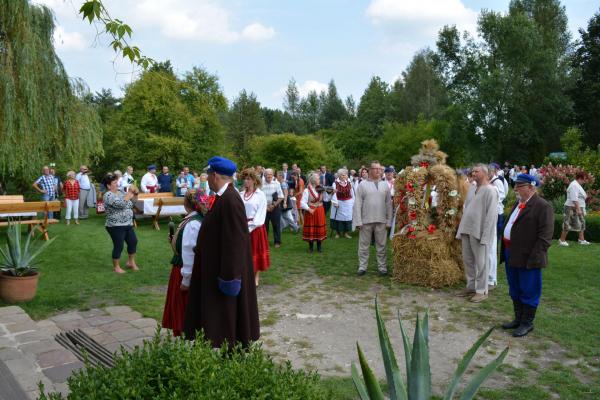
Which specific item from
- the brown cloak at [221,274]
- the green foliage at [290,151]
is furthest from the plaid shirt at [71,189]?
the green foliage at [290,151]

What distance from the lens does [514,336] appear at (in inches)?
225

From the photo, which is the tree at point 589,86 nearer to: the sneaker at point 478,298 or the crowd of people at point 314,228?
the crowd of people at point 314,228

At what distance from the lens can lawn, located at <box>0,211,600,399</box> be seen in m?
4.56

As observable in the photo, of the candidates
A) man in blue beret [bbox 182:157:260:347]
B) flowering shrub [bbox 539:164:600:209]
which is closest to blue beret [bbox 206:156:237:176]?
man in blue beret [bbox 182:157:260:347]

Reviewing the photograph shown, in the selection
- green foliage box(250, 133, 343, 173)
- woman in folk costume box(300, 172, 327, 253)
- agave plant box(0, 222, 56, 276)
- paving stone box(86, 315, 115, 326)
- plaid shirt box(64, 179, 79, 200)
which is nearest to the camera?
paving stone box(86, 315, 115, 326)

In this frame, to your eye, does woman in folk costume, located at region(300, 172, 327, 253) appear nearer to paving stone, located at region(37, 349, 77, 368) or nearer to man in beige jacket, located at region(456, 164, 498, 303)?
man in beige jacket, located at region(456, 164, 498, 303)

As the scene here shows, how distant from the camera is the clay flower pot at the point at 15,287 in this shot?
6.62m

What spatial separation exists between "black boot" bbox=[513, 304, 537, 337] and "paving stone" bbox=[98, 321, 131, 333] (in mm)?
4480

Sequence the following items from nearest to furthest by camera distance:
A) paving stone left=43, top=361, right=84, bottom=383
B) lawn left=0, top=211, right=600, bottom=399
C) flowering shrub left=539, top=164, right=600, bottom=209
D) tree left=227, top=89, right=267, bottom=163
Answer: paving stone left=43, top=361, right=84, bottom=383, lawn left=0, top=211, right=600, bottom=399, flowering shrub left=539, top=164, right=600, bottom=209, tree left=227, top=89, right=267, bottom=163

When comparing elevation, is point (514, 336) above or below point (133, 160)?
below

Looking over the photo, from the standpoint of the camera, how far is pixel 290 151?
4006 cm

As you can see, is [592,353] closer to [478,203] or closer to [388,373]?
[478,203]

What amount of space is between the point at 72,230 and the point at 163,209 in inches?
99.3

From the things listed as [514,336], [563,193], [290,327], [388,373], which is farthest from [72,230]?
[563,193]
